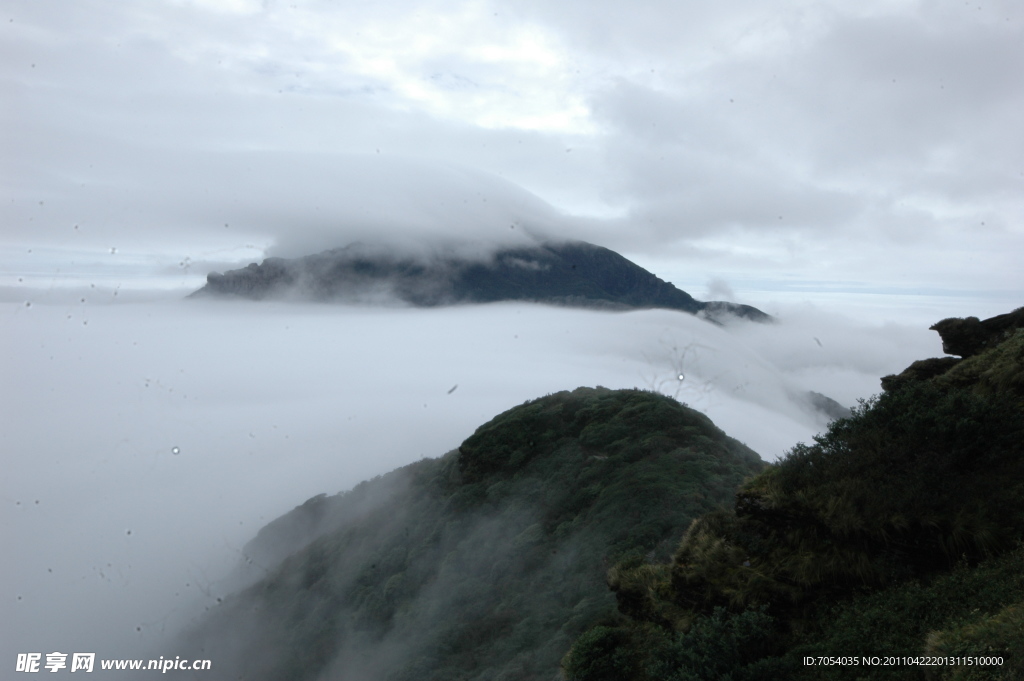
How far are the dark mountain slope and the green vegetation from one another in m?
3.49

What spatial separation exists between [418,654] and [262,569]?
3921 cm

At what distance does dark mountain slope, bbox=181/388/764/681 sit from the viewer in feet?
52.3

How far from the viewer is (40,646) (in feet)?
191

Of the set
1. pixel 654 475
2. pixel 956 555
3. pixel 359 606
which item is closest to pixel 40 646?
pixel 359 606

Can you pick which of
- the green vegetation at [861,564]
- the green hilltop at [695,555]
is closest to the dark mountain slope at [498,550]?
the green hilltop at [695,555]

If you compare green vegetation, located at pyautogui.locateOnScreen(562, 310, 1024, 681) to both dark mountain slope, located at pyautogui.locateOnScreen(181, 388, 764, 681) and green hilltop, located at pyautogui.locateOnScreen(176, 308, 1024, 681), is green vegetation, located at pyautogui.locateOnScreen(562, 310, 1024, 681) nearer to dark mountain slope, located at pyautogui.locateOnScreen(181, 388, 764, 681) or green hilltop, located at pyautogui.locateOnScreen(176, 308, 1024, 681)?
green hilltop, located at pyautogui.locateOnScreen(176, 308, 1024, 681)

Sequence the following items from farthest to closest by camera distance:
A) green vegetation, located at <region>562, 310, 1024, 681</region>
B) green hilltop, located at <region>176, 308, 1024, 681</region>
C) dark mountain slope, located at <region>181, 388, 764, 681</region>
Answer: dark mountain slope, located at <region>181, 388, 764, 681</region> → green hilltop, located at <region>176, 308, 1024, 681</region> → green vegetation, located at <region>562, 310, 1024, 681</region>

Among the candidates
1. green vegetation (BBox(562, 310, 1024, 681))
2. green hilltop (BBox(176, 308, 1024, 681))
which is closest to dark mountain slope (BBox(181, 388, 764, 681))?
green hilltop (BBox(176, 308, 1024, 681))

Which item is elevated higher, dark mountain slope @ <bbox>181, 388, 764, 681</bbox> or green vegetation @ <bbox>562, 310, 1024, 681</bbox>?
green vegetation @ <bbox>562, 310, 1024, 681</bbox>

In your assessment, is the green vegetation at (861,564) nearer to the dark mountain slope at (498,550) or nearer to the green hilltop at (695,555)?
the green hilltop at (695,555)

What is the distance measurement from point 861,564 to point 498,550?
14362 mm

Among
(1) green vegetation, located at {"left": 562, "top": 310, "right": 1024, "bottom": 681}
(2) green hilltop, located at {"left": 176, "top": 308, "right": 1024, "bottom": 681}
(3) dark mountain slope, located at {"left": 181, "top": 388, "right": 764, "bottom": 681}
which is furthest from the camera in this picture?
(3) dark mountain slope, located at {"left": 181, "top": 388, "right": 764, "bottom": 681}

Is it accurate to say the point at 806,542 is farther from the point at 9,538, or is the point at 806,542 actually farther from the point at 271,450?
the point at 271,450

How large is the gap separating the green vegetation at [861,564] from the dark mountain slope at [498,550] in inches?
137
